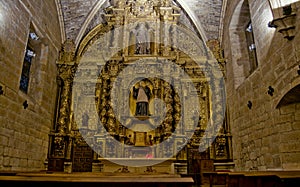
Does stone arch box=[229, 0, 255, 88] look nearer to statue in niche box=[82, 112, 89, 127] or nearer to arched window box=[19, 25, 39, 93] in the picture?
statue in niche box=[82, 112, 89, 127]

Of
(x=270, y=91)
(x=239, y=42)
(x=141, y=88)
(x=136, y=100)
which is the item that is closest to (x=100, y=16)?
(x=141, y=88)

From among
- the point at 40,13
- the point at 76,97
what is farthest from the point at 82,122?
the point at 40,13

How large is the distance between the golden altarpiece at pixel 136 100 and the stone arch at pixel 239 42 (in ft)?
3.04

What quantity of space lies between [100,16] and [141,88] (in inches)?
141

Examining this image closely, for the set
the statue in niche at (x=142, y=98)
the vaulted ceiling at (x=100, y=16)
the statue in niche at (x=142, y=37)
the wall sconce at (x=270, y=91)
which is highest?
the vaulted ceiling at (x=100, y=16)

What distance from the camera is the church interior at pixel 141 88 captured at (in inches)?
237

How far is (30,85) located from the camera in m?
7.63

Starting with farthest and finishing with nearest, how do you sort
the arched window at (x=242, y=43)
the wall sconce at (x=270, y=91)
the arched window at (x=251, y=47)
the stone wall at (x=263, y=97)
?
1. the arched window at (x=242, y=43)
2. the arched window at (x=251, y=47)
3. the wall sconce at (x=270, y=91)
4. the stone wall at (x=263, y=97)

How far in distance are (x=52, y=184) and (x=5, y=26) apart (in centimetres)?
496

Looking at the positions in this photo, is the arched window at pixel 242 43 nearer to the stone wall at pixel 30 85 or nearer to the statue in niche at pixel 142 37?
the statue in niche at pixel 142 37

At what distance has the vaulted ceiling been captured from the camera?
9.33 metres

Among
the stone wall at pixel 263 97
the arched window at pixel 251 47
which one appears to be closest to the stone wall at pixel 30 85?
the stone wall at pixel 263 97

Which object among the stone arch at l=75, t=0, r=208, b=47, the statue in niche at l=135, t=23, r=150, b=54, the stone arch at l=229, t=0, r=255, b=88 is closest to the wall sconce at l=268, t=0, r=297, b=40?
the stone arch at l=229, t=0, r=255, b=88

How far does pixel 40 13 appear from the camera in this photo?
766 cm
